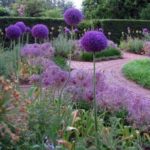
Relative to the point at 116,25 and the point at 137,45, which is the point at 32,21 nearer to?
the point at 116,25

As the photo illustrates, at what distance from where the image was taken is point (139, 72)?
10.6 m

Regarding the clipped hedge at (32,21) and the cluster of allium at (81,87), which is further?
the clipped hedge at (32,21)

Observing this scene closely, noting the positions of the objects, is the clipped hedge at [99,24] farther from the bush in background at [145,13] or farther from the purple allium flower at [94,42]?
the purple allium flower at [94,42]

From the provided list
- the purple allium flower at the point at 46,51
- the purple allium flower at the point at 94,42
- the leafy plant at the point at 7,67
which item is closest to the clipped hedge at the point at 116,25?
the purple allium flower at the point at 46,51

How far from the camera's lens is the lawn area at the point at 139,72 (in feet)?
32.2

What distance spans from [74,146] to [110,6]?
25813mm

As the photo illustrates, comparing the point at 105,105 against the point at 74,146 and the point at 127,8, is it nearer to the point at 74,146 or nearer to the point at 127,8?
the point at 74,146

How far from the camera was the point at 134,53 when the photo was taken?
719 inches

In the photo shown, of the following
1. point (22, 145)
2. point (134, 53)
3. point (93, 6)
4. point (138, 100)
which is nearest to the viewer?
point (22, 145)

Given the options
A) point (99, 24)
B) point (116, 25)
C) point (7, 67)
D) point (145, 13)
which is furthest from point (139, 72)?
point (145, 13)

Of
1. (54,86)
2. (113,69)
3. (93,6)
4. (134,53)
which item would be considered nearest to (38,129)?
(54,86)

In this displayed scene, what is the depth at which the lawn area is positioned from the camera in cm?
982

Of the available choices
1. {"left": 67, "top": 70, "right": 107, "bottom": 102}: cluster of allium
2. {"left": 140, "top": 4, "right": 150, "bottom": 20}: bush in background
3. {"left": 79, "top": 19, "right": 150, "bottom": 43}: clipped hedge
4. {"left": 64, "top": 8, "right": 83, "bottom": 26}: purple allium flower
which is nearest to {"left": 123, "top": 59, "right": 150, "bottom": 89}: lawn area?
{"left": 67, "top": 70, "right": 107, "bottom": 102}: cluster of allium

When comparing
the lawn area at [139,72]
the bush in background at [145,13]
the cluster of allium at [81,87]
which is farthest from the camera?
the bush in background at [145,13]
